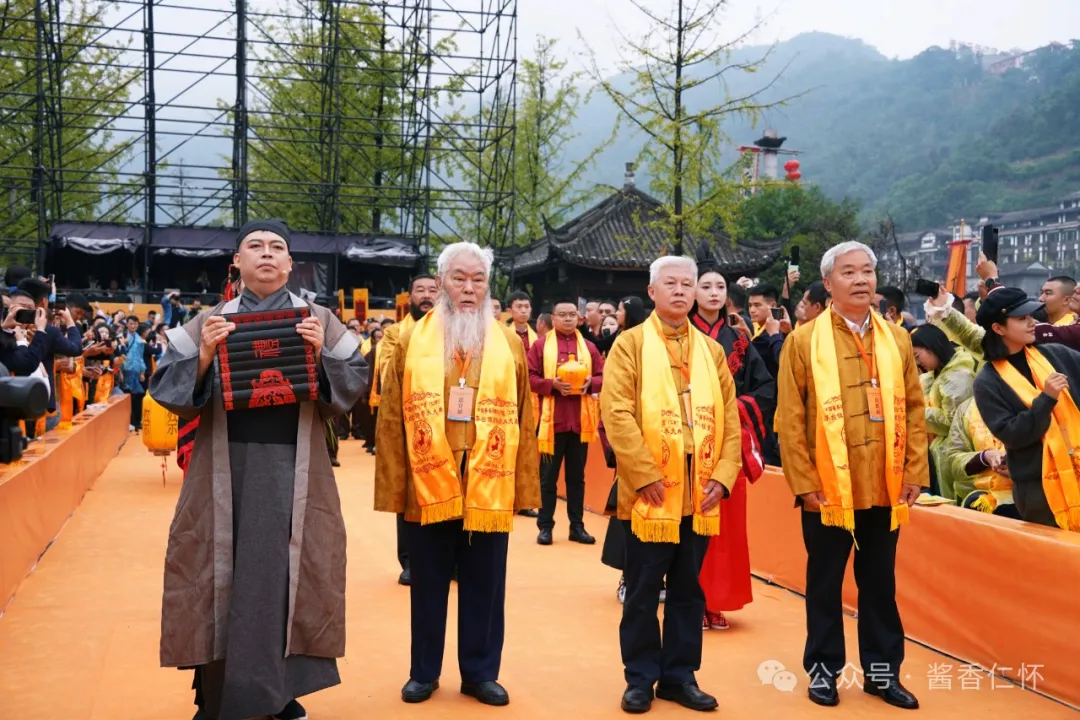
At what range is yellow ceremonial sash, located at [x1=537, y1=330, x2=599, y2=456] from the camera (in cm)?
845

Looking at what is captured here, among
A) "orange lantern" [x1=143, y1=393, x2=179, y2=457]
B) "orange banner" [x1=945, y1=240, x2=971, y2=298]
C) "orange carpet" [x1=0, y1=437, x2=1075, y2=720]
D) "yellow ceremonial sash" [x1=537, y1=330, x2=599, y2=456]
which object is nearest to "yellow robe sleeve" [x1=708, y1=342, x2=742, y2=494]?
"orange carpet" [x1=0, y1=437, x2=1075, y2=720]

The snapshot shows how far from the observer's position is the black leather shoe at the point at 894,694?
4.48 metres

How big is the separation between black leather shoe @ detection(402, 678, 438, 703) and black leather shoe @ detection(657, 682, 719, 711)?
1001mm

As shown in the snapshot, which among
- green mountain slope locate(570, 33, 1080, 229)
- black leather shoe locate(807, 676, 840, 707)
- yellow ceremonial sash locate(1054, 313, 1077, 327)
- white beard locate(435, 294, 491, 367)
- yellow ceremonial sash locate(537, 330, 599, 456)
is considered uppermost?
green mountain slope locate(570, 33, 1080, 229)

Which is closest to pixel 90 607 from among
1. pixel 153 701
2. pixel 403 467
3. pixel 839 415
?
pixel 153 701

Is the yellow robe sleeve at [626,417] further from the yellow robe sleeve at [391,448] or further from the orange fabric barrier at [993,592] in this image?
the orange fabric barrier at [993,592]

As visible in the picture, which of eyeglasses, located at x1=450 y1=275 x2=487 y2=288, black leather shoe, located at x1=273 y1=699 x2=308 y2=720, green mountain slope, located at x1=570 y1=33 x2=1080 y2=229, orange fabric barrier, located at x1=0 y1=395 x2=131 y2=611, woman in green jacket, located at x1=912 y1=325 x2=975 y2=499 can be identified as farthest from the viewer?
green mountain slope, located at x1=570 y1=33 x2=1080 y2=229

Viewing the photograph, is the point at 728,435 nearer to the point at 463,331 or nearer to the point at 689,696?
the point at 689,696

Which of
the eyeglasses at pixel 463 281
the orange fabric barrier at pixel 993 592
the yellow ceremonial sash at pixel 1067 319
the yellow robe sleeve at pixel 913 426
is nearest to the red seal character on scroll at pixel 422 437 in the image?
the eyeglasses at pixel 463 281

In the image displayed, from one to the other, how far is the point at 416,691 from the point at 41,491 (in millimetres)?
4201

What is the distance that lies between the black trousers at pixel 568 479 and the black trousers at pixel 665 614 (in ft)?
12.5

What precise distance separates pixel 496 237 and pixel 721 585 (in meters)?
22.5

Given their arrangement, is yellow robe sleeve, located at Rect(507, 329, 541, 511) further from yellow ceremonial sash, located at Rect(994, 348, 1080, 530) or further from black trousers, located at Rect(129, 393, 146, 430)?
black trousers, located at Rect(129, 393, 146, 430)

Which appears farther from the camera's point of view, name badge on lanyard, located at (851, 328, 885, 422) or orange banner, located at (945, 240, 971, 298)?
orange banner, located at (945, 240, 971, 298)
